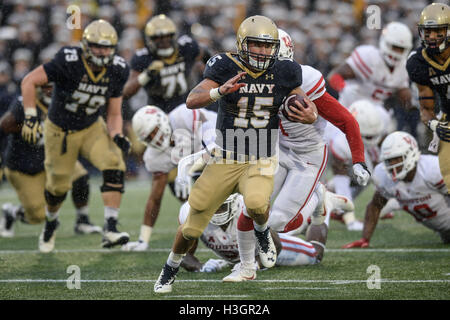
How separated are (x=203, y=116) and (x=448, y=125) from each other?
1.84 metres

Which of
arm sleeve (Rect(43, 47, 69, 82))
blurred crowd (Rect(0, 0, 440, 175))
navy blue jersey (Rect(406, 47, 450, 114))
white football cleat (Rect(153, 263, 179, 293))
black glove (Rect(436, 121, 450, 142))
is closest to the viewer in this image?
white football cleat (Rect(153, 263, 179, 293))

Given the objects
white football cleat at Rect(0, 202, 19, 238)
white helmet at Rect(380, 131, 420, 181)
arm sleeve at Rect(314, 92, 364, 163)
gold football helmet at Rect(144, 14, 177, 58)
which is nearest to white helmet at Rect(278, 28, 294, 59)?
arm sleeve at Rect(314, 92, 364, 163)

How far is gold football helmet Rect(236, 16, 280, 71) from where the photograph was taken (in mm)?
4289

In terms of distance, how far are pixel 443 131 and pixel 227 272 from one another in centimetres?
172

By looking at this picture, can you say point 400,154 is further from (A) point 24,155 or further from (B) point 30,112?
(A) point 24,155

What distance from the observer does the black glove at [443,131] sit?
5309mm

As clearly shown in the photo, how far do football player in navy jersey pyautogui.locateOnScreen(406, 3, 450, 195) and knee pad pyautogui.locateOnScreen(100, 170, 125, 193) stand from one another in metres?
2.33

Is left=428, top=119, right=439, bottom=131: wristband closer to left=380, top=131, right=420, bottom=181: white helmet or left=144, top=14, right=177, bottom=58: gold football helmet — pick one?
left=380, top=131, right=420, bottom=181: white helmet

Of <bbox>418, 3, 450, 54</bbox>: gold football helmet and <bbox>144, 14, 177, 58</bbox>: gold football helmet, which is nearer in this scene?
<bbox>418, 3, 450, 54</bbox>: gold football helmet

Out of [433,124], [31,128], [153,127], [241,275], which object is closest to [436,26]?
[433,124]

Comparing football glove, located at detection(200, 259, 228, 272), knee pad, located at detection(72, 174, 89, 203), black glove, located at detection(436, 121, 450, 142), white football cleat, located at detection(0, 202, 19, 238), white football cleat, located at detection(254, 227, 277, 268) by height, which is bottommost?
white football cleat, located at detection(0, 202, 19, 238)

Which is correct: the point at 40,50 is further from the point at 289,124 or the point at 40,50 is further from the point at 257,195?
the point at 257,195
